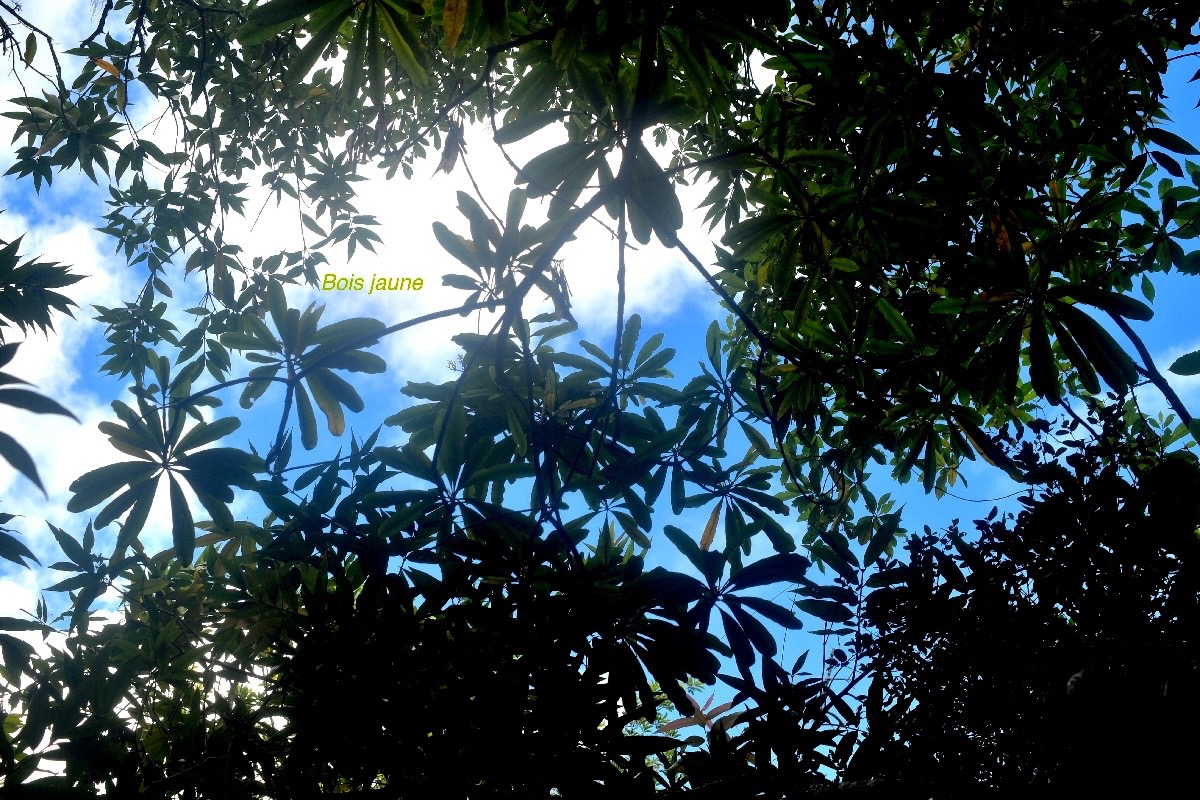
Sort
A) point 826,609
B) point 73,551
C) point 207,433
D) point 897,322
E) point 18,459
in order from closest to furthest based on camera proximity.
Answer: point 18,459
point 207,433
point 826,609
point 897,322
point 73,551

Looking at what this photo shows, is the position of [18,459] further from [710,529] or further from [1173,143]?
[1173,143]

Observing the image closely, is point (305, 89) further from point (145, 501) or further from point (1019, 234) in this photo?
point (1019, 234)

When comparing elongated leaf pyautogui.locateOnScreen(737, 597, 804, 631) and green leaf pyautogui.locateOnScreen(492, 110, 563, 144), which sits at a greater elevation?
green leaf pyautogui.locateOnScreen(492, 110, 563, 144)

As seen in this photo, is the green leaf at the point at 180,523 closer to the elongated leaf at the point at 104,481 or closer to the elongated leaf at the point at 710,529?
the elongated leaf at the point at 104,481

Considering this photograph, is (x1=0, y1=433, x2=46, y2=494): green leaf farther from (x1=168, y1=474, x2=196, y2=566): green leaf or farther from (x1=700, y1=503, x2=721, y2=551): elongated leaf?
(x1=700, y1=503, x2=721, y2=551): elongated leaf

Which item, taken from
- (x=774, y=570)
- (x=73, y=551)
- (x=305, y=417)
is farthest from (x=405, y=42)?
(x=73, y=551)

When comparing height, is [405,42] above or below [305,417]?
above

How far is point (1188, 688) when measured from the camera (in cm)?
145

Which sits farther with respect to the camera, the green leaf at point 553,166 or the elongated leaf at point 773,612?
the elongated leaf at point 773,612

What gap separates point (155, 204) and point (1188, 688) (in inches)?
170

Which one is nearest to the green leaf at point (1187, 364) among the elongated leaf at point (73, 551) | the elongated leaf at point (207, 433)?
the elongated leaf at point (207, 433)

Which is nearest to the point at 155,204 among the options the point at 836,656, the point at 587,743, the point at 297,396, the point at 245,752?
the point at 297,396

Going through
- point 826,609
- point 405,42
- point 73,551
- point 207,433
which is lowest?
point 826,609

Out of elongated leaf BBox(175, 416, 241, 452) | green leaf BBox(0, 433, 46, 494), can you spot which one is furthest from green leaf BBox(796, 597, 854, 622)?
green leaf BBox(0, 433, 46, 494)
